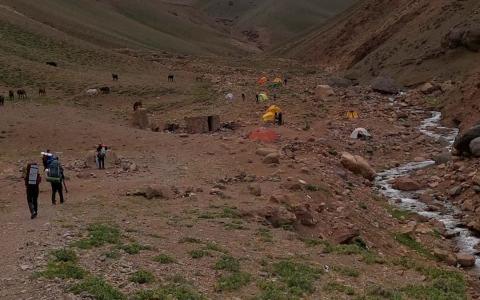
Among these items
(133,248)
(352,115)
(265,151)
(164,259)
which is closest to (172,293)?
(164,259)

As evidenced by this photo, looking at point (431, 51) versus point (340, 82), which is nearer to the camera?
point (431, 51)

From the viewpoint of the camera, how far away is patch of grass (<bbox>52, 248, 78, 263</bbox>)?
11.1 meters

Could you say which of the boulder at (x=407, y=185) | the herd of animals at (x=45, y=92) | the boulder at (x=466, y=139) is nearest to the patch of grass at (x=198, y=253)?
the boulder at (x=407, y=185)

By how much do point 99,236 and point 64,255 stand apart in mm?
1626

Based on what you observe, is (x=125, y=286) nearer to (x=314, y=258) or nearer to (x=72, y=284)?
(x=72, y=284)

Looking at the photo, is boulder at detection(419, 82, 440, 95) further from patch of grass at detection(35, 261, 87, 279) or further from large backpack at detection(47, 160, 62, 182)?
patch of grass at detection(35, 261, 87, 279)

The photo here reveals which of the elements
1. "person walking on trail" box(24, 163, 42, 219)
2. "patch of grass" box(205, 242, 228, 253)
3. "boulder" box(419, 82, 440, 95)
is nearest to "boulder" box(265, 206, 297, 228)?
"patch of grass" box(205, 242, 228, 253)

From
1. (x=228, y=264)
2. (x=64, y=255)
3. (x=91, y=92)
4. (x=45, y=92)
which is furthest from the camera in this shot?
(x=91, y=92)

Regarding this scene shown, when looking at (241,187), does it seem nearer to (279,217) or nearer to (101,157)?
(279,217)

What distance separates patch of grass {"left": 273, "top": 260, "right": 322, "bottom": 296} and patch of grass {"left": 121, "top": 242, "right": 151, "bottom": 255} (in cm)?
289

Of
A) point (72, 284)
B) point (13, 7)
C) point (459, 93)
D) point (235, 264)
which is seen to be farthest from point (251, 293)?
point (13, 7)

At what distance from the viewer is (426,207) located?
20.5m

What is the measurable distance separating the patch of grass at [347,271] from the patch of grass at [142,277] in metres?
4.43

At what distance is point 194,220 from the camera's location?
15.8 metres
